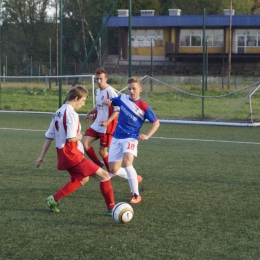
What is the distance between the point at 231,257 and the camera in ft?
14.5

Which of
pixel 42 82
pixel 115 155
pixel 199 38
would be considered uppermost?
pixel 199 38

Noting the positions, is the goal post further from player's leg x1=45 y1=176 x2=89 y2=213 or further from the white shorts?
player's leg x1=45 y1=176 x2=89 y2=213

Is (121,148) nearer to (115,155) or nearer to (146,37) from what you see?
(115,155)

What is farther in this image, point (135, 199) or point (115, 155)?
point (115, 155)

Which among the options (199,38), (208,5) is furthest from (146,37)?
(208,5)

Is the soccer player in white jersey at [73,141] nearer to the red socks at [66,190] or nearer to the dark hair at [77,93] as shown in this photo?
the dark hair at [77,93]

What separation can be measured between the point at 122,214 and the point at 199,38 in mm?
40181

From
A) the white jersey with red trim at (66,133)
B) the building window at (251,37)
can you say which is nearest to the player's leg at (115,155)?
the white jersey with red trim at (66,133)

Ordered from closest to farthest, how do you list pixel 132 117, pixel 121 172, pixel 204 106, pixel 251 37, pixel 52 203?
pixel 52 203
pixel 132 117
pixel 121 172
pixel 204 106
pixel 251 37

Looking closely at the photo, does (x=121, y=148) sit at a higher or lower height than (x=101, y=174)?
higher

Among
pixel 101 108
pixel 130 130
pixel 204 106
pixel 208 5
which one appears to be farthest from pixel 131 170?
pixel 208 5

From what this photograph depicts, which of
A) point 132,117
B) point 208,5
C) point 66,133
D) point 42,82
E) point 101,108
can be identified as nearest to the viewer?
point 66,133

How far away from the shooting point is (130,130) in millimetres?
6551

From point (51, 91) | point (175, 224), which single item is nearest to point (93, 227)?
point (175, 224)
